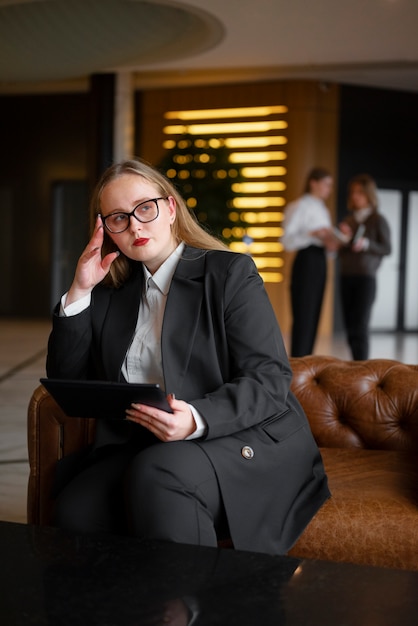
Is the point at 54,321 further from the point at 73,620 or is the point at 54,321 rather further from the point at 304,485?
the point at 73,620

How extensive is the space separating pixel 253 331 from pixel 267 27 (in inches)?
300

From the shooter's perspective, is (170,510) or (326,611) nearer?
(326,611)

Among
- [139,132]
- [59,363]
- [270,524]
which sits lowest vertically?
[270,524]

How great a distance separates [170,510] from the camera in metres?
1.95

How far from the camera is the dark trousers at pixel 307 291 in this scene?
22.7ft

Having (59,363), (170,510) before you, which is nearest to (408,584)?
(170,510)

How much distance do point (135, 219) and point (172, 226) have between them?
0.18 metres

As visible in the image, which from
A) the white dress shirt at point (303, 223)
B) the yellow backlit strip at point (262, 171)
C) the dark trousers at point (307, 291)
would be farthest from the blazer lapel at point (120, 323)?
the yellow backlit strip at point (262, 171)

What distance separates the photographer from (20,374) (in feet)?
25.8

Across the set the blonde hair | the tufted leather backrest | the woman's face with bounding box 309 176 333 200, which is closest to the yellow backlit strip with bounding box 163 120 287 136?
the woman's face with bounding box 309 176 333 200

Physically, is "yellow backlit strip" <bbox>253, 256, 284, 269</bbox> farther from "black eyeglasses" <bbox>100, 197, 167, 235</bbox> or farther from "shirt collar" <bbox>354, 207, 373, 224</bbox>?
"black eyeglasses" <bbox>100, 197, 167, 235</bbox>

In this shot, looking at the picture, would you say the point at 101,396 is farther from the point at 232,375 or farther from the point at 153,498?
the point at 232,375

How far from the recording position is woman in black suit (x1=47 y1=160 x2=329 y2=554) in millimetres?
2029

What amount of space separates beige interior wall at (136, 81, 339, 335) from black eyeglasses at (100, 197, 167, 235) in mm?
9680
